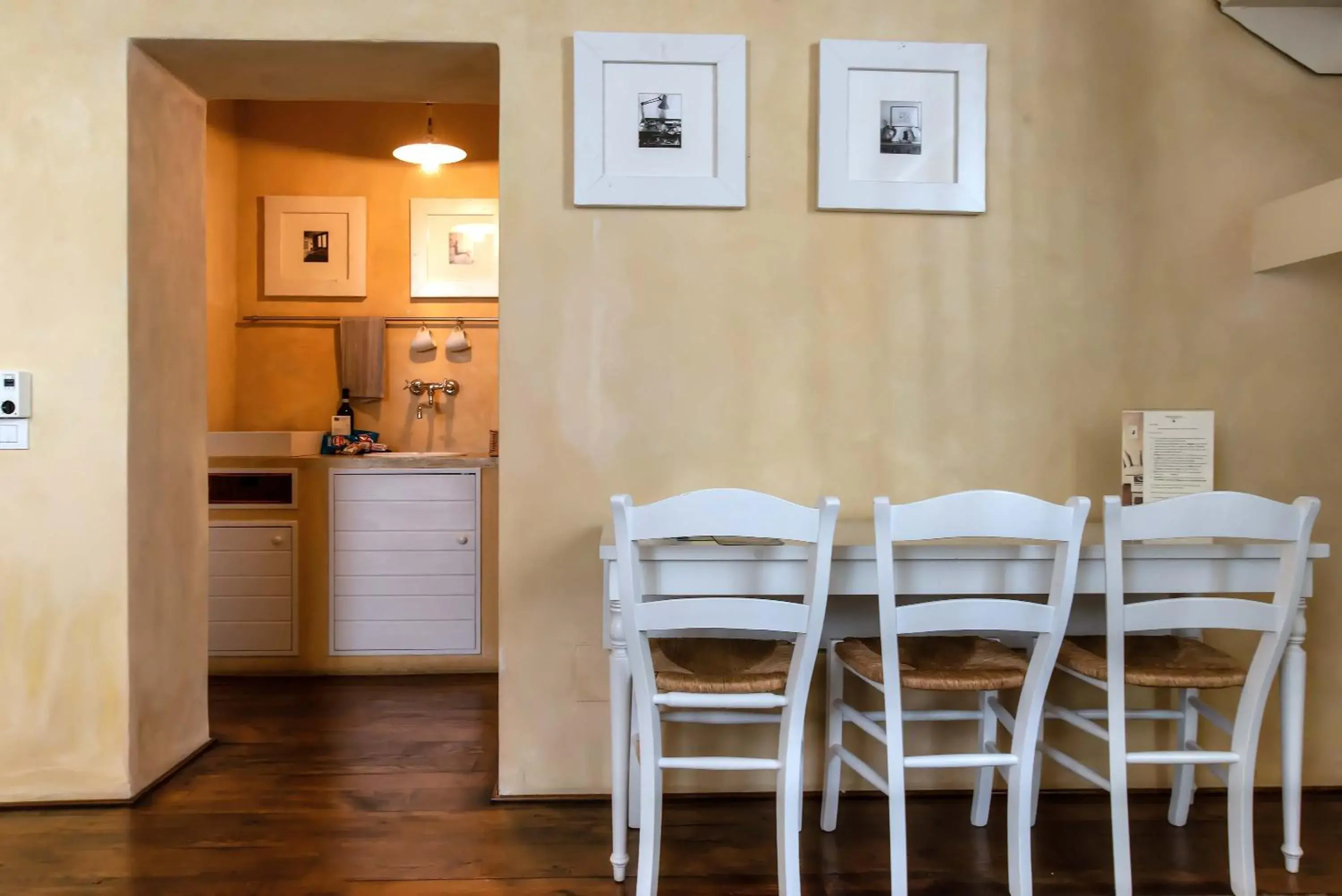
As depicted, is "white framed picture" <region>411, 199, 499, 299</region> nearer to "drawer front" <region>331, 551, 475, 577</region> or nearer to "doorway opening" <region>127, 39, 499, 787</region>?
"doorway opening" <region>127, 39, 499, 787</region>

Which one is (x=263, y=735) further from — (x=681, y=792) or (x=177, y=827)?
(x=681, y=792)

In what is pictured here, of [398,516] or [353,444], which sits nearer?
[398,516]

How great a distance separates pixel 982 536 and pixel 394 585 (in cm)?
253

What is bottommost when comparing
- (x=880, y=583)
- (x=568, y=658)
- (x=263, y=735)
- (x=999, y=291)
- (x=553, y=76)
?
(x=263, y=735)

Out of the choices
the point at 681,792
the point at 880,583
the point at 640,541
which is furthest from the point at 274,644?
the point at 880,583

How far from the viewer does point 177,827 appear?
2.30m

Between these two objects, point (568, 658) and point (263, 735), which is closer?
point (568, 658)

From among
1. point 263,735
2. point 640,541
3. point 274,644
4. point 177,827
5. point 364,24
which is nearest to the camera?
point 640,541

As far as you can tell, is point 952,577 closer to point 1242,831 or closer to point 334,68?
point 1242,831

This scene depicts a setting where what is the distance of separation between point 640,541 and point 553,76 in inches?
50.1

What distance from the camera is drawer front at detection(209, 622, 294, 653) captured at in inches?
145

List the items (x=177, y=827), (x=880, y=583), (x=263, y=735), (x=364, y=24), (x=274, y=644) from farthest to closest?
1. (x=274, y=644)
2. (x=263, y=735)
3. (x=364, y=24)
4. (x=177, y=827)
5. (x=880, y=583)

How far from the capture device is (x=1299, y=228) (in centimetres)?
238

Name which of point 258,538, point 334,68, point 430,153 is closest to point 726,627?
point 334,68
